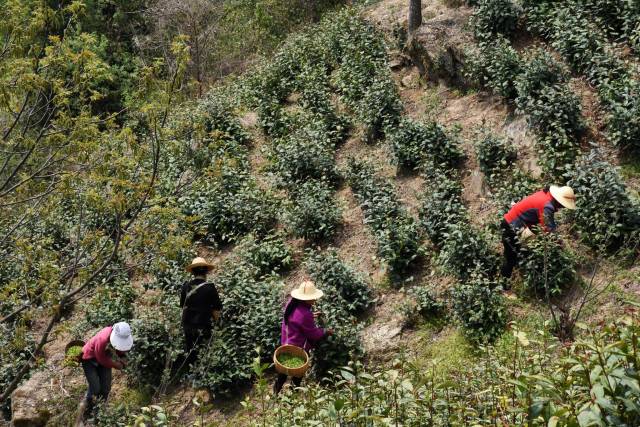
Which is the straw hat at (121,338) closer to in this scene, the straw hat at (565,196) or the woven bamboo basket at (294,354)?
the woven bamboo basket at (294,354)

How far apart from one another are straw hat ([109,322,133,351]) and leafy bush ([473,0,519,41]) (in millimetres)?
8908

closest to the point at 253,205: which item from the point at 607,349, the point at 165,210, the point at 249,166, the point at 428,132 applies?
the point at 249,166

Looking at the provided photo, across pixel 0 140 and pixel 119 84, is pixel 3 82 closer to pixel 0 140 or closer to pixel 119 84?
pixel 0 140

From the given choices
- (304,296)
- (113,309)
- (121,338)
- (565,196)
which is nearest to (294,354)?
(304,296)

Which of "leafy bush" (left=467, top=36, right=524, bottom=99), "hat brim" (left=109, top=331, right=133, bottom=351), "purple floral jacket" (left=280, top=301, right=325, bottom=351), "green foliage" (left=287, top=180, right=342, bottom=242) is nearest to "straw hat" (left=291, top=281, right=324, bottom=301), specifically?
"purple floral jacket" (left=280, top=301, right=325, bottom=351)

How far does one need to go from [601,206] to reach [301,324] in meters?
4.29

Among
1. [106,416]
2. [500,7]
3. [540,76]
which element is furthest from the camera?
[500,7]

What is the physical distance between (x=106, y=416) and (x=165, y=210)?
2867 mm

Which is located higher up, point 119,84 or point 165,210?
point 165,210

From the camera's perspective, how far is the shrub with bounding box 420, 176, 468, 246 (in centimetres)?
1017

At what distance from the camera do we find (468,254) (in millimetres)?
9297

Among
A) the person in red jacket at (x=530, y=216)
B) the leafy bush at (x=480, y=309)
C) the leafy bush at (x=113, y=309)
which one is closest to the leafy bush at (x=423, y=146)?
the person in red jacket at (x=530, y=216)

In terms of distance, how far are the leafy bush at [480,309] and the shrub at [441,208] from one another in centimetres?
137

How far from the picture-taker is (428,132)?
11883 millimetres
